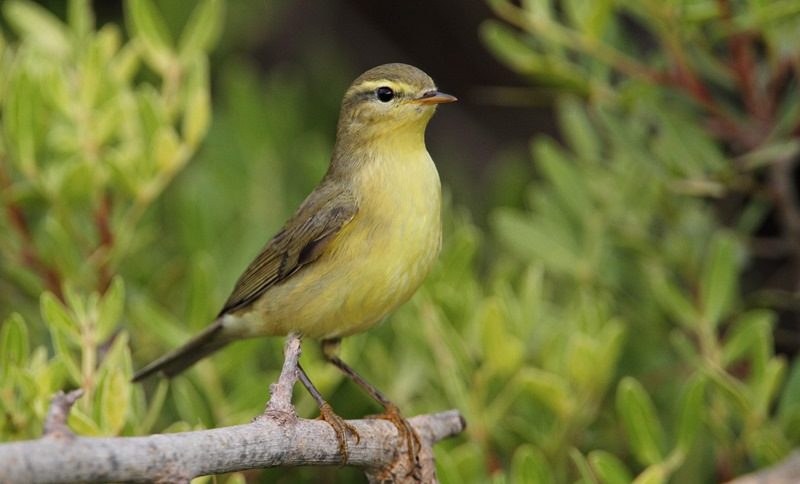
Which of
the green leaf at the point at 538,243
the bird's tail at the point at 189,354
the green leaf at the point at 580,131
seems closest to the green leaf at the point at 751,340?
the green leaf at the point at 538,243

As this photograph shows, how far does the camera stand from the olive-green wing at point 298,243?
3.40 m

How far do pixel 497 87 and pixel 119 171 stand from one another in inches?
157

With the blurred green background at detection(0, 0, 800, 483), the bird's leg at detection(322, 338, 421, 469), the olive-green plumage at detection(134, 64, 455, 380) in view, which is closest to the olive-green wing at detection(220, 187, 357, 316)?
the olive-green plumage at detection(134, 64, 455, 380)

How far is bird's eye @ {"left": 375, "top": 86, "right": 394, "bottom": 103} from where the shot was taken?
353 cm

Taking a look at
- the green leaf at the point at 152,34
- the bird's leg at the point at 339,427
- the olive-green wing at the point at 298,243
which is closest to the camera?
the bird's leg at the point at 339,427

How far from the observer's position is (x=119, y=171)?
3682mm

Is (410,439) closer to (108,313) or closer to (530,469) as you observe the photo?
(530,469)

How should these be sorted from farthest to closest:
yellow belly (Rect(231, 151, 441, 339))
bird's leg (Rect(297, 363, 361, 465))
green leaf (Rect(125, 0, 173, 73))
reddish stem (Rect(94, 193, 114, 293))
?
green leaf (Rect(125, 0, 173, 73)), reddish stem (Rect(94, 193, 114, 293)), yellow belly (Rect(231, 151, 441, 339)), bird's leg (Rect(297, 363, 361, 465))

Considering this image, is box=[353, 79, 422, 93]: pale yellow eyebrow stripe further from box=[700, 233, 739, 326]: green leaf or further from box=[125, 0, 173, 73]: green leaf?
box=[700, 233, 739, 326]: green leaf

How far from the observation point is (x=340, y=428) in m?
2.77

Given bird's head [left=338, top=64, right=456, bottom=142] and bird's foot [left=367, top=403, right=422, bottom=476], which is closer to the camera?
bird's foot [left=367, top=403, right=422, bottom=476]

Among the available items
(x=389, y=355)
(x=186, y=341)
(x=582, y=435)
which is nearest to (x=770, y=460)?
(x=582, y=435)

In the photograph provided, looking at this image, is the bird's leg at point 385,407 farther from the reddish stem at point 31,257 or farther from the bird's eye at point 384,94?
the reddish stem at point 31,257

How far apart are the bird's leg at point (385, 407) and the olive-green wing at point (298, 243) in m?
0.28
